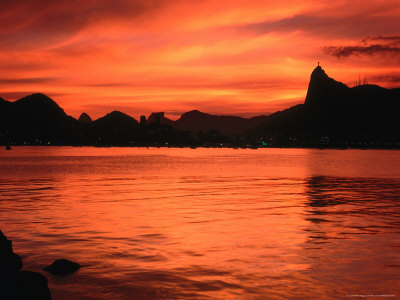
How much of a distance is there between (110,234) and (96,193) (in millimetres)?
24538

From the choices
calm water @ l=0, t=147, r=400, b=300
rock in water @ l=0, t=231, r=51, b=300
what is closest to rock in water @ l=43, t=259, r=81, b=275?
calm water @ l=0, t=147, r=400, b=300

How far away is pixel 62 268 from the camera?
18.3 metres

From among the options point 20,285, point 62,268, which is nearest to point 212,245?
point 62,268

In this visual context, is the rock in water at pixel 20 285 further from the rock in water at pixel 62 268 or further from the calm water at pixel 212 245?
the rock in water at pixel 62 268

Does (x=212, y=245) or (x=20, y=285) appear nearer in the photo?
(x=20, y=285)

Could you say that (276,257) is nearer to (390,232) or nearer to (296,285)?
(296,285)

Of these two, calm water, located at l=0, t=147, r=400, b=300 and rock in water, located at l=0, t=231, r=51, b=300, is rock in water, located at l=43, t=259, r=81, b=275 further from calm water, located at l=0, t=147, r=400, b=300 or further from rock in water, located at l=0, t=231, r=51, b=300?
rock in water, located at l=0, t=231, r=51, b=300

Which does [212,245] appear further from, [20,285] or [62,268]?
[20,285]

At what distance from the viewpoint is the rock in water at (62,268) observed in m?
18.2

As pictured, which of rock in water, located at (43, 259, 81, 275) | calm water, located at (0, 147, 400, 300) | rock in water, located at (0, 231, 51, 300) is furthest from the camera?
rock in water, located at (43, 259, 81, 275)

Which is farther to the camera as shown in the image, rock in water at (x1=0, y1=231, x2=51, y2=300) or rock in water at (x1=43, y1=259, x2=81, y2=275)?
rock in water at (x1=43, y1=259, x2=81, y2=275)

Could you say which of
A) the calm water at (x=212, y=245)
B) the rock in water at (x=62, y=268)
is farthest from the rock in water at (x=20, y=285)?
the rock in water at (x=62, y=268)

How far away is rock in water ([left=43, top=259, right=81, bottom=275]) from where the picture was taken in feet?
59.6

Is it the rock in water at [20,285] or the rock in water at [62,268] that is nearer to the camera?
the rock in water at [20,285]
